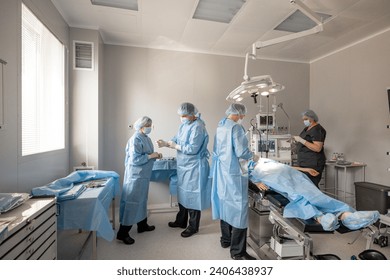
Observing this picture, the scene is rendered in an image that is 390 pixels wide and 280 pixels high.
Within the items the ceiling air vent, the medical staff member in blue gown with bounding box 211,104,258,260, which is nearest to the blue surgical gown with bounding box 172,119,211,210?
the medical staff member in blue gown with bounding box 211,104,258,260

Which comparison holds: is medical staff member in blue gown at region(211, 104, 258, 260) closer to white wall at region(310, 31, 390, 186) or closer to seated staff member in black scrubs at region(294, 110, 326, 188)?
seated staff member in black scrubs at region(294, 110, 326, 188)

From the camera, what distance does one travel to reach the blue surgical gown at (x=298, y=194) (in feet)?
4.46

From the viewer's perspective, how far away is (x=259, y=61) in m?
3.55

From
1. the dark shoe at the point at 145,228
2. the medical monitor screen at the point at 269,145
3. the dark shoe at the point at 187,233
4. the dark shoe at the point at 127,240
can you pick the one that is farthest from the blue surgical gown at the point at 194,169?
the medical monitor screen at the point at 269,145

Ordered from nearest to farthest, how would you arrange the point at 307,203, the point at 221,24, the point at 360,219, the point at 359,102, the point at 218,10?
the point at 360,219 < the point at 307,203 < the point at 218,10 < the point at 221,24 < the point at 359,102

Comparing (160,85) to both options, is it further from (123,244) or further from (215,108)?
(123,244)

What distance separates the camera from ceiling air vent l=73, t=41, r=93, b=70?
2564 mm

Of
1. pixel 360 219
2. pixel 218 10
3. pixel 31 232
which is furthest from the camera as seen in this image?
pixel 218 10

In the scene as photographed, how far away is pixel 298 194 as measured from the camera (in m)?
1.47

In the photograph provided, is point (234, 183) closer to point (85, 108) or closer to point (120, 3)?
point (85, 108)

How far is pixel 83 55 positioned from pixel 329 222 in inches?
118

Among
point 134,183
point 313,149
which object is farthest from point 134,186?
point 313,149

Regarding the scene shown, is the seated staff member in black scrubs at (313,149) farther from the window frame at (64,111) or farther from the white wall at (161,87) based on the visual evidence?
the window frame at (64,111)

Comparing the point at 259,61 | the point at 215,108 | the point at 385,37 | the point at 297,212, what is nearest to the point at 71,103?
the point at 215,108
